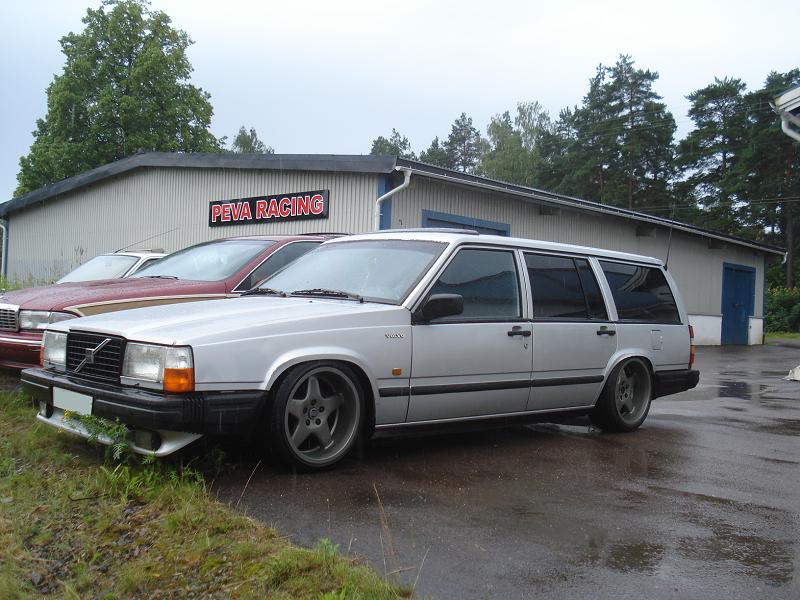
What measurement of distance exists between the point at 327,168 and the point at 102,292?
27.5 ft

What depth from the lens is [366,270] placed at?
538 centimetres

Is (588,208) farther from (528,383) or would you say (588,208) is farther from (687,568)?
(687,568)

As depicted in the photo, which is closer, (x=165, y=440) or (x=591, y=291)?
(x=165, y=440)

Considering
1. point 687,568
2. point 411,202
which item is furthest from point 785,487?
point 411,202

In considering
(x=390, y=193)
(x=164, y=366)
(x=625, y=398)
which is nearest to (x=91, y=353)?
(x=164, y=366)

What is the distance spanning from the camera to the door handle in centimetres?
543

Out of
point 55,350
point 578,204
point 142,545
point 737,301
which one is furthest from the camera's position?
point 737,301

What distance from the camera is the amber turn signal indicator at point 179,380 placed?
403cm

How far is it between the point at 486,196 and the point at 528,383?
10.7m

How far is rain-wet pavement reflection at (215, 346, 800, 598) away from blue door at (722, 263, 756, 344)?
2042 centimetres

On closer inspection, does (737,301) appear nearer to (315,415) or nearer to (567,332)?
(567,332)

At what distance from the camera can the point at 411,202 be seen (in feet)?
46.2

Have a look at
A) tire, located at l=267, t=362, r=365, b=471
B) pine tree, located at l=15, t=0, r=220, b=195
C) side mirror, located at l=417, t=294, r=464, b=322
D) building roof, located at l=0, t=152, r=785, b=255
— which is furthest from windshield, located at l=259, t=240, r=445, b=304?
pine tree, located at l=15, t=0, r=220, b=195

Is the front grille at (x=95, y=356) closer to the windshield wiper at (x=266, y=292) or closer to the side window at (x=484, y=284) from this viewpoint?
the windshield wiper at (x=266, y=292)
